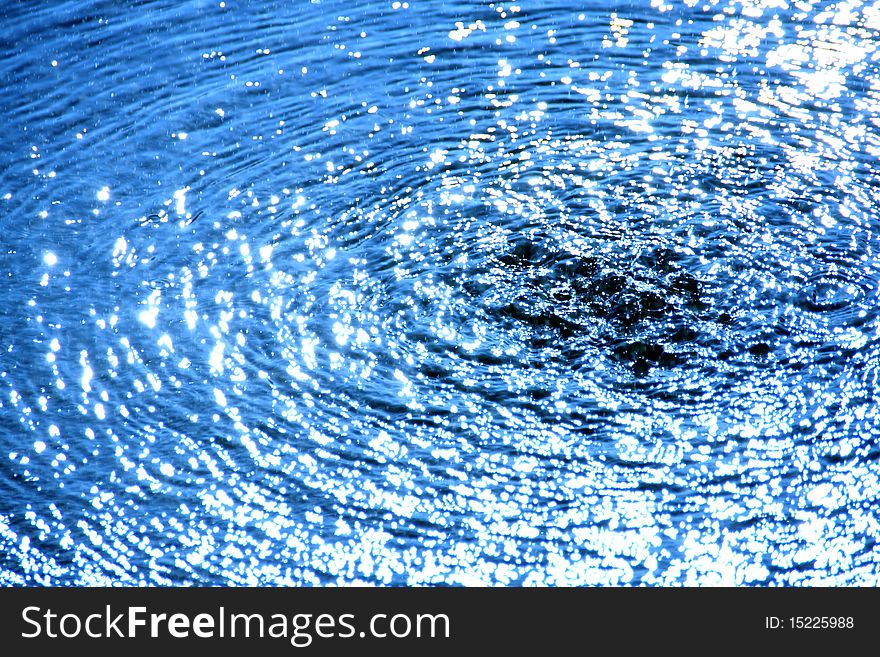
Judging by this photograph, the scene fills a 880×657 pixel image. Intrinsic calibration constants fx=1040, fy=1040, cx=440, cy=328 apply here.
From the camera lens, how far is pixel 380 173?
6.43m

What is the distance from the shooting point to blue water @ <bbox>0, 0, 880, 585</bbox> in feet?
14.6

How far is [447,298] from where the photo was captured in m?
5.47

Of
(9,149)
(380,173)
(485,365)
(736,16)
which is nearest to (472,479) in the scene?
(485,365)

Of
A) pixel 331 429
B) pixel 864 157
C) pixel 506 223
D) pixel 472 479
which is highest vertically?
pixel 864 157

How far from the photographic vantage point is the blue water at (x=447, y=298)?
4.45m

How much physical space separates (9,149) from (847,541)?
18.1 feet

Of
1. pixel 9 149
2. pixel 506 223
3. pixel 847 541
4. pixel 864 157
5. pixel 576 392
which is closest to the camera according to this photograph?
pixel 847 541

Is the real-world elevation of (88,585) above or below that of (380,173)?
below

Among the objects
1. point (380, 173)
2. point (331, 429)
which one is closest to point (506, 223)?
point (380, 173)

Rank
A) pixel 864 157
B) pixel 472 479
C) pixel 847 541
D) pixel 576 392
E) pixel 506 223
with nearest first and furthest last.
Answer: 1. pixel 847 541
2. pixel 472 479
3. pixel 576 392
4. pixel 506 223
5. pixel 864 157

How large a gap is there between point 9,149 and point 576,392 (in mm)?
4179

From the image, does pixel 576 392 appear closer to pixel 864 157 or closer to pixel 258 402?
pixel 258 402

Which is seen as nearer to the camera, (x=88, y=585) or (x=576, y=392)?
(x=88, y=585)

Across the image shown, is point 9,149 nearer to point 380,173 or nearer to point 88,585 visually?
point 380,173
